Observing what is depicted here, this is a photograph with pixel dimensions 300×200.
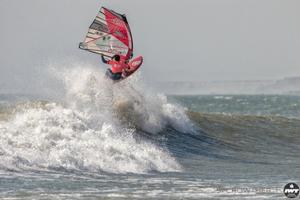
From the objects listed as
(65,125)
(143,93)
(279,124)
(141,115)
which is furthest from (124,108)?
(279,124)

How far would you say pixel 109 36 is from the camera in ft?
70.1

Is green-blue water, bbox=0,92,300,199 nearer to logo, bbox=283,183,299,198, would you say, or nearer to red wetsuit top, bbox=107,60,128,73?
logo, bbox=283,183,299,198

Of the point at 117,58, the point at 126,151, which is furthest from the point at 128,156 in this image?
the point at 117,58

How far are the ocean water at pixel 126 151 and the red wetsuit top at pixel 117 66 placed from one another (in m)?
0.83

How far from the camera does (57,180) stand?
15273mm

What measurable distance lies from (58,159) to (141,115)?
706 cm

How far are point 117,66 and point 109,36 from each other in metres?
0.81

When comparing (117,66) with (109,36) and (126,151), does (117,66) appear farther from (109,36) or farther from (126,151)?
(126,151)

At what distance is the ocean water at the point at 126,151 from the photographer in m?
14.9

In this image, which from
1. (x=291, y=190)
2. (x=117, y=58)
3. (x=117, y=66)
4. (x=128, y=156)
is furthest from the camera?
(x=117, y=66)

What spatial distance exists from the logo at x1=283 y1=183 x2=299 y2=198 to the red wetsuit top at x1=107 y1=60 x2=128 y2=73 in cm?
697

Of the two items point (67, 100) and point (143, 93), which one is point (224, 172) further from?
point (143, 93)

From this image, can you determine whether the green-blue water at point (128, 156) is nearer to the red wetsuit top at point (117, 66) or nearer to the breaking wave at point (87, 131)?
the breaking wave at point (87, 131)

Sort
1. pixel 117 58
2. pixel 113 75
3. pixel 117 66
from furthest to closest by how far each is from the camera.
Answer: pixel 113 75
pixel 117 66
pixel 117 58
